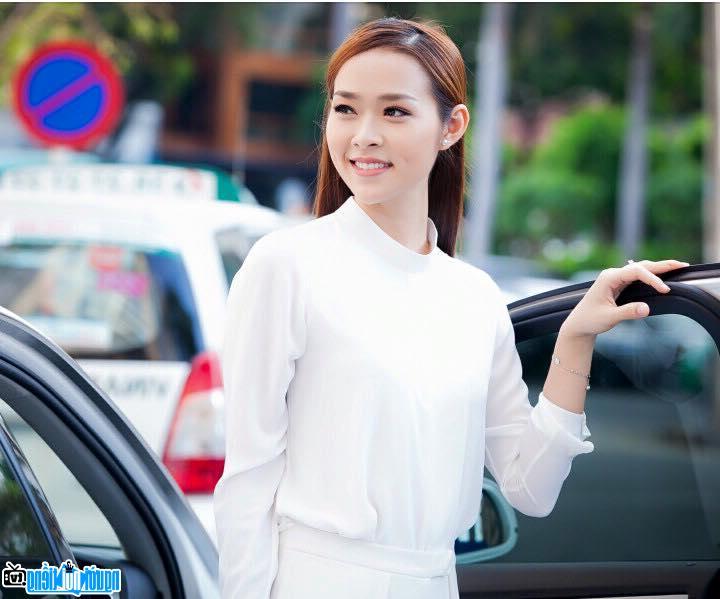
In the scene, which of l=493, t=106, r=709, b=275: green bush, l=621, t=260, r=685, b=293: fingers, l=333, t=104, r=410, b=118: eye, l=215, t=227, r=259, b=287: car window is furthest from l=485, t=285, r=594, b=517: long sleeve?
l=493, t=106, r=709, b=275: green bush

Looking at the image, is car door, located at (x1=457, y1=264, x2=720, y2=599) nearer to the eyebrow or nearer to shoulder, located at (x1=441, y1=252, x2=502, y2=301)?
shoulder, located at (x1=441, y1=252, x2=502, y2=301)

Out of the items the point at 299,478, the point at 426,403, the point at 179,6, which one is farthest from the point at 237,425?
the point at 179,6

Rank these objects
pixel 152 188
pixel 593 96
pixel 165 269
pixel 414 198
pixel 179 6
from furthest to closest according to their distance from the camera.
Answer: pixel 593 96
pixel 179 6
pixel 152 188
pixel 165 269
pixel 414 198

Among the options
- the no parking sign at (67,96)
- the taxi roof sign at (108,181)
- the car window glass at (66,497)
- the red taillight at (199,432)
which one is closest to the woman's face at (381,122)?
the car window glass at (66,497)

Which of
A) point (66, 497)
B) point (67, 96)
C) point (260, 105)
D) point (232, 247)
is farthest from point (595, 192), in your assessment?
point (66, 497)

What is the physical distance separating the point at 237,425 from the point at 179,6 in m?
29.6

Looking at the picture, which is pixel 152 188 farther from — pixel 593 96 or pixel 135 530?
pixel 593 96

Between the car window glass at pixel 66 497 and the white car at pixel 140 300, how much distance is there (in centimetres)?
161

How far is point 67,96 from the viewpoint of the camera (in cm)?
791

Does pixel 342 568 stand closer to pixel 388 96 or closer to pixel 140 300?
pixel 388 96

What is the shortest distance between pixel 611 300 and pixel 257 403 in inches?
20.7

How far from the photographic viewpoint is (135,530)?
2.12 meters

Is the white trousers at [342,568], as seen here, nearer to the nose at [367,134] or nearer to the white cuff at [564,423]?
the white cuff at [564,423]

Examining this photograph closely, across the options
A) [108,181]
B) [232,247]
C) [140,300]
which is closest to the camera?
[140,300]
